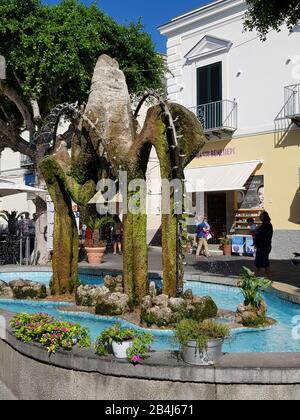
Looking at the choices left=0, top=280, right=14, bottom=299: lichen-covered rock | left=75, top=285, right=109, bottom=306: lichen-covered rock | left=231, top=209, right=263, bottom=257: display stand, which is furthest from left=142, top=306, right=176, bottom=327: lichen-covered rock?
left=231, top=209, right=263, bottom=257: display stand

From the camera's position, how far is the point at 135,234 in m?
9.17

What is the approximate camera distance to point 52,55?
16328mm

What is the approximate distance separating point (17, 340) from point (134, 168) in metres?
4.15

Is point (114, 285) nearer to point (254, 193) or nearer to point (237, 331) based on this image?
point (237, 331)

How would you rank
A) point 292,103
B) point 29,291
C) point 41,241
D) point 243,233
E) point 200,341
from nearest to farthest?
point 200,341, point 29,291, point 41,241, point 292,103, point 243,233

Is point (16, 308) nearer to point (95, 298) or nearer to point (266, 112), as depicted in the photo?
point (95, 298)

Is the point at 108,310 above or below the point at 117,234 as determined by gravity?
below

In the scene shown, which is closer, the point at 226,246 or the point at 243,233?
the point at 226,246

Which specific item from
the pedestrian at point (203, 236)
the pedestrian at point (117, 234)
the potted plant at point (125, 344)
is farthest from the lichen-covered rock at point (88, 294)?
the pedestrian at point (117, 234)

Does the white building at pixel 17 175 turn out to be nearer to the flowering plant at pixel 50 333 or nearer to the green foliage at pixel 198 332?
the flowering plant at pixel 50 333

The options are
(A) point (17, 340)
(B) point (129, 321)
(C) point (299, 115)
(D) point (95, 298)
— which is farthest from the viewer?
(C) point (299, 115)

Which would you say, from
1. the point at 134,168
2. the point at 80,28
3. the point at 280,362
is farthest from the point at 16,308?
the point at 80,28

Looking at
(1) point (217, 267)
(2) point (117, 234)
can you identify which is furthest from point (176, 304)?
(2) point (117, 234)

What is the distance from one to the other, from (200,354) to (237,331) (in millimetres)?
3332
